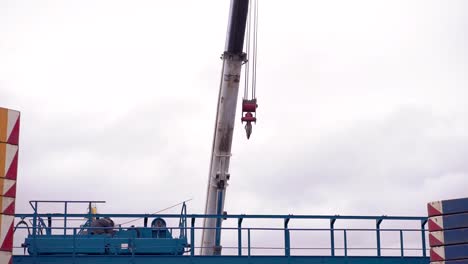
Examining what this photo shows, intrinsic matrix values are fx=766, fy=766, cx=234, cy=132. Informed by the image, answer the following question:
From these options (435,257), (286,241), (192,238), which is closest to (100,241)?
(192,238)

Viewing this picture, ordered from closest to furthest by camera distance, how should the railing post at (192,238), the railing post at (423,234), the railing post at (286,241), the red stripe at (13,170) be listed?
the red stripe at (13,170)
the railing post at (192,238)
the railing post at (286,241)
the railing post at (423,234)

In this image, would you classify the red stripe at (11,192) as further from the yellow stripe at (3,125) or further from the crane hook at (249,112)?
the crane hook at (249,112)

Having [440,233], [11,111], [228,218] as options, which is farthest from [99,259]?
[440,233]

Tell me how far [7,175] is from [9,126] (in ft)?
3.14

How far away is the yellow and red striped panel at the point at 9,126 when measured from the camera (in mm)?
14859

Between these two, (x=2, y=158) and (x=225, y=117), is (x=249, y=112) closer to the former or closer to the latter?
(x=225, y=117)

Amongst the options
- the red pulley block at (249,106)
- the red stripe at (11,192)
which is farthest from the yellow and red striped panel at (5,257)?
the red pulley block at (249,106)

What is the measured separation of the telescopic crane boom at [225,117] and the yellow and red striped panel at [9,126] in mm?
10991

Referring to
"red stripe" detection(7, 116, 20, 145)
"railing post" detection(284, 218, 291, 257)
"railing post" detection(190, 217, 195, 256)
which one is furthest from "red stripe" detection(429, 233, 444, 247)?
"red stripe" detection(7, 116, 20, 145)

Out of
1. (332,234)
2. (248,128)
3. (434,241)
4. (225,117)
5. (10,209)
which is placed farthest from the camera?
(248,128)

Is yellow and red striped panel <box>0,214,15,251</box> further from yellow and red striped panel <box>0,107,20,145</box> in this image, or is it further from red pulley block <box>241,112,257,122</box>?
red pulley block <box>241,112,257,122</box>

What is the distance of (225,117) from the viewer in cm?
2564

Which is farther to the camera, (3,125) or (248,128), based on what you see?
(248,128)

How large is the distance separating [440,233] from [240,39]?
11864mm
